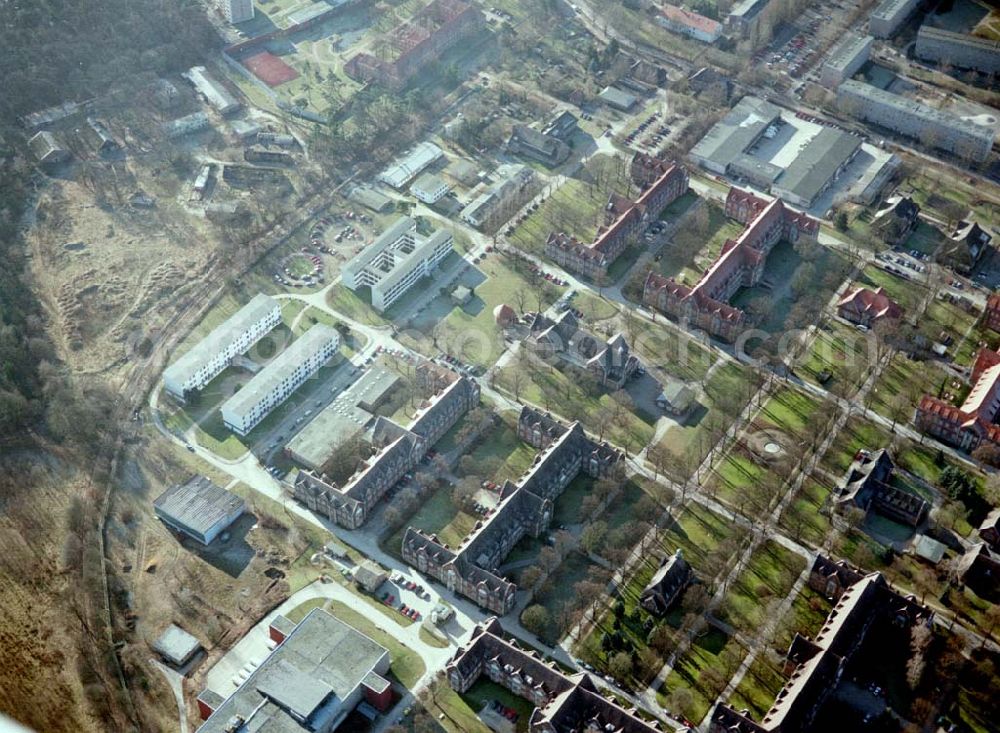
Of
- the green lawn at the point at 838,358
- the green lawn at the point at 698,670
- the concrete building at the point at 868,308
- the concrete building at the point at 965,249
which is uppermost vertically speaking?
the concrete building at the point at 965,249

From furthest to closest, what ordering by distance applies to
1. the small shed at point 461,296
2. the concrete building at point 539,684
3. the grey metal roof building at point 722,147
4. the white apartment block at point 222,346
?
the grey metal roof building at point 722,147 < the small shed at point 461,296 < the white apartment block at point 222,346 < the concrete building at point 539,684

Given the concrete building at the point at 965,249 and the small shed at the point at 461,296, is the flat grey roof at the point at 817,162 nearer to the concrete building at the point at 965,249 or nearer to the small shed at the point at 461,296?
the concrete building at the point at 965,249

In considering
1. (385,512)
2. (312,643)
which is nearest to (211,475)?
(385,512)

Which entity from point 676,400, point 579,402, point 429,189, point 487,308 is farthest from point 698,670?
point 429,189

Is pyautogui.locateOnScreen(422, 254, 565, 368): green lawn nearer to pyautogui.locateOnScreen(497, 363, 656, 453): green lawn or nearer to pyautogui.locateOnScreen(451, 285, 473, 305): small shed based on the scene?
pyautogui.locateOnScreen(451, 285, 473, 305): small shed

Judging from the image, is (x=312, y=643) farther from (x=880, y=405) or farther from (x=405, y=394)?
(x=880, y=405)

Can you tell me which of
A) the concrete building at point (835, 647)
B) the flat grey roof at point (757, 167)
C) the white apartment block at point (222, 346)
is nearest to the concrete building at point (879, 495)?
the concrete building at point (835, 647)

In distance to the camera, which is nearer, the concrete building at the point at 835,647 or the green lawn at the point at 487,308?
the concrete building at the point at 835,647
